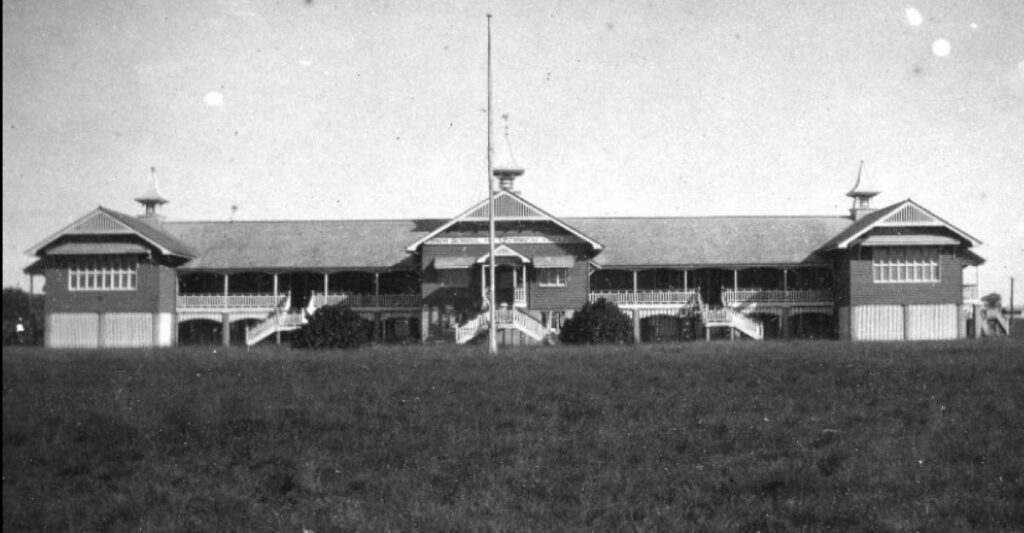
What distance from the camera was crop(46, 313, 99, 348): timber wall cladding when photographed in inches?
1570

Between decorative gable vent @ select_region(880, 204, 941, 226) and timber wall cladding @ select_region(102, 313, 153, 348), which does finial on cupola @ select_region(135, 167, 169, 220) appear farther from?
decorative gable vent @ select_region(880, 204, 941, 226)

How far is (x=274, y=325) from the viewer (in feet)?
129

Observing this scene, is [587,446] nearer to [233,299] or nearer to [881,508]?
[881,508]

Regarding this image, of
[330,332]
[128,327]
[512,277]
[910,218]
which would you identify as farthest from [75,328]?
[910,218]

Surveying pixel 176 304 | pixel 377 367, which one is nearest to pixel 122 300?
pixel 176 304

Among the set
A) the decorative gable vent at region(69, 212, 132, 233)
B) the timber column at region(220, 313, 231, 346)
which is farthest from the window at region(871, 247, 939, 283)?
the decorative gable vent at region(69, 212, 132, 233)

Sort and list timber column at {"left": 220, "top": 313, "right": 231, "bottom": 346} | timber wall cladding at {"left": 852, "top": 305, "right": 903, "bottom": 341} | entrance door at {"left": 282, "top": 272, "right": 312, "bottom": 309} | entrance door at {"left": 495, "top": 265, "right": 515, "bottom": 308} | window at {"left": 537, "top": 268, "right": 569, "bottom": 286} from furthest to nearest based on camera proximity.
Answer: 1. entrance door at {"left": 282, "top": 272, "right": 312, "bottom": 309}
2. timber column at {"left": 220, "top": 313, "right": 231, "bottom": 346}
3. entrance door at {"left": 495, "top": 265, "right": 515, "bottom": 308}
4. window at {"left": 537, "top": 268, "right": 569, "bottom": 286}
5. timber wall cladding at {"left": 852, "top": 305, "right": 903, "bottom": 341}

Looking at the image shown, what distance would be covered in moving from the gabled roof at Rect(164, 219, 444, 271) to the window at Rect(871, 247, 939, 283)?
22060 mm

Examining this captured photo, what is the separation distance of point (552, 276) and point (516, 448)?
88.8ft

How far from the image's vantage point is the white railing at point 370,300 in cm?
4147

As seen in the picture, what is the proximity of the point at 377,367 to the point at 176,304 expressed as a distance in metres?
24.3

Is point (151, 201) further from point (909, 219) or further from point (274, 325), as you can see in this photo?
point (909, 219)

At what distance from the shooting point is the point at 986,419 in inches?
591

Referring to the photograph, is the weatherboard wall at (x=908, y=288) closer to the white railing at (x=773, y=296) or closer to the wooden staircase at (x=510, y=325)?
the white railing at (x=773, y=296)
